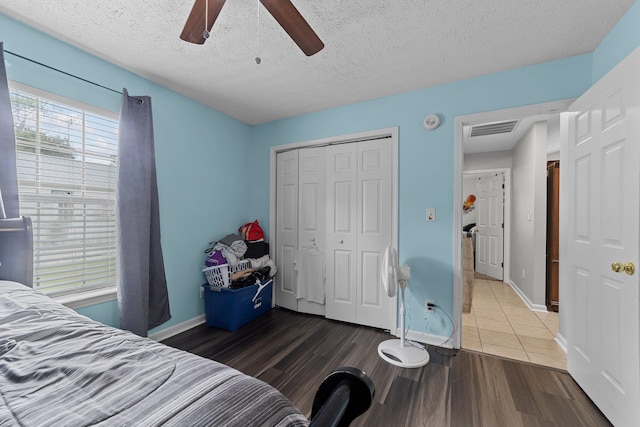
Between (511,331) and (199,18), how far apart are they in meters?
3.65

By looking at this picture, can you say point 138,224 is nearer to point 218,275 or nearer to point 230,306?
point 218,275

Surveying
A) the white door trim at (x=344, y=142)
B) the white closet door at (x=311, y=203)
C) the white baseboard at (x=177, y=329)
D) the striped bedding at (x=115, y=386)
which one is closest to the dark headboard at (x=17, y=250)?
the striped bedding at (x=115, y=386)

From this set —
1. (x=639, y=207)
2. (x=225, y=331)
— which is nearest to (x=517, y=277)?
(x=639, y=207)

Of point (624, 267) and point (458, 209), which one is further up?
point (458, 209)

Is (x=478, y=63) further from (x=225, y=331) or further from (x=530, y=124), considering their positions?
(x=225, y=331)

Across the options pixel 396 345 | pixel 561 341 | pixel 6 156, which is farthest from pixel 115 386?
pixel 561 341

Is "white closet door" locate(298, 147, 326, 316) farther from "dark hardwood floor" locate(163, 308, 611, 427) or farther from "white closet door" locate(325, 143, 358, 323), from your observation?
"dark hardwood floor" locate(163, 308, 611, 427)

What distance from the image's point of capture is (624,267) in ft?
4.54

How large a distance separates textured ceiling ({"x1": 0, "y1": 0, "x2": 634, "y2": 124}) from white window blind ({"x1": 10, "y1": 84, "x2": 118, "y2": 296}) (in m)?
0.55

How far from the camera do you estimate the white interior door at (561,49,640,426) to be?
1.34m

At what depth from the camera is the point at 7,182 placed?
1.56 m

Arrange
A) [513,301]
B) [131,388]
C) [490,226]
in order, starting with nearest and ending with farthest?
1. [131,388]
2. [513,301]
3. [490,226]

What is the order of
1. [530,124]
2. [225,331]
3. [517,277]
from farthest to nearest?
1. [517,277]
2. [530,124]
3. [225,331]

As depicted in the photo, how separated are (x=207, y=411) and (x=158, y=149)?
2.45 metres
